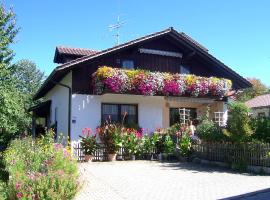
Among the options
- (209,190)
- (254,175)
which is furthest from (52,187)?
(254,175)

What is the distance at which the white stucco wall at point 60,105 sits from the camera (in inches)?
839

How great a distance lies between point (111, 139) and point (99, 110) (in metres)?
2.70

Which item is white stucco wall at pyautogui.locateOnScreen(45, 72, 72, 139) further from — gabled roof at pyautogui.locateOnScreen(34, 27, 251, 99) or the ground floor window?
the ground floor window

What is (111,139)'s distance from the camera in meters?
18.5

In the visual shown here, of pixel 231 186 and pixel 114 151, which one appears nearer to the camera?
pixel 231 186

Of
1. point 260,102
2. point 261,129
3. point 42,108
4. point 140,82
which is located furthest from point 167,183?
point 260,102

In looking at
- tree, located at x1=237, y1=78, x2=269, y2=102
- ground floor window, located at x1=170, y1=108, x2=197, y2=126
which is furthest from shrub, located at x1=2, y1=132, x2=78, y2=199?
tree, located at x1=237, y1=78, x2=269, y2=102

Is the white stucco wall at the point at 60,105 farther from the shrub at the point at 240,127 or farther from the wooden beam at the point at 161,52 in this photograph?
the shrub at the point at 240,127

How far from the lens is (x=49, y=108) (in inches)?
1061

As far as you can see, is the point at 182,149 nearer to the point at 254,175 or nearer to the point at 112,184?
the point at 254,175

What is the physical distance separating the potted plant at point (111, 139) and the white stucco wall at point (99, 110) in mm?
1805

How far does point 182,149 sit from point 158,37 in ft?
23.3

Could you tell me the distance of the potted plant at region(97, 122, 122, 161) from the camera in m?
18.5

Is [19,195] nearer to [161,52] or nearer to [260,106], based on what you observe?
[161,52]
